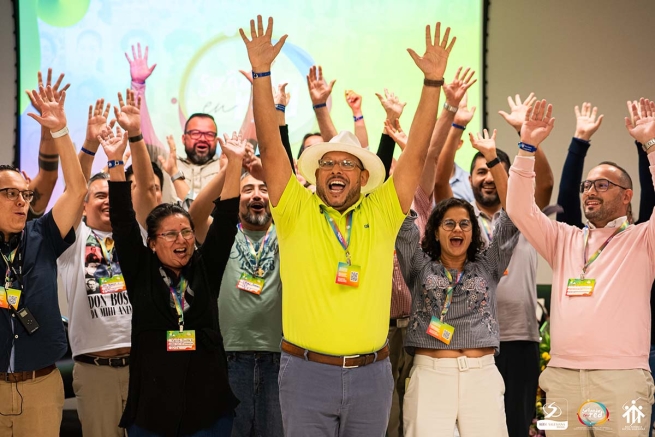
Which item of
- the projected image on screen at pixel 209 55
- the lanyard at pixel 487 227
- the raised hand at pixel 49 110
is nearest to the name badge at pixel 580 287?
the lanyard at pixel 487 227

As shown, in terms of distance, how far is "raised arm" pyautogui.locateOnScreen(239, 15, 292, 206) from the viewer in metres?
2.81

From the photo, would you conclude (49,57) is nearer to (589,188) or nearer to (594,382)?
(589,188)

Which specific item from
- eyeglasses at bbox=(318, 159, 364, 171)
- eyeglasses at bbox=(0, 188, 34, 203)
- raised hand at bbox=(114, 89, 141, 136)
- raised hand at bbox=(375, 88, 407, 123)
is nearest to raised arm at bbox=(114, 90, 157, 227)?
raised hand at bbox=(114, 89, 141, 136)

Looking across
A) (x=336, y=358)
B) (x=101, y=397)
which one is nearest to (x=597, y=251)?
(x=336, y=358)

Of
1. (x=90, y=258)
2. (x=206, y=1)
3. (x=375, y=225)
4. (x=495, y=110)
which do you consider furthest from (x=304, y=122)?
(x=375, y=225)

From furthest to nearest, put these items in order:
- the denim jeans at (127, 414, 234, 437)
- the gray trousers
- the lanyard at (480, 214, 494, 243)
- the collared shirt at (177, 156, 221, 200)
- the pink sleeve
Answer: the collared shirt at (177, 156, 221, 200) → the lanyard at (480, 214, 494, 243) → the pink sleeve → the denim jeans at (127, 414, 234, 437) → the gray trousers

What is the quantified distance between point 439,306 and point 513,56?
3.46 metres

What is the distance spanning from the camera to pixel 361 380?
9.03 feet

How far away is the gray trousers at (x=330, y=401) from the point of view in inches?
107

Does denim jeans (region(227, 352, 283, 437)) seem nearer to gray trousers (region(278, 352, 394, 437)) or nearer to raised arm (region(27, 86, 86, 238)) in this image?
gray trousers (region(278, 352, 394, 437))

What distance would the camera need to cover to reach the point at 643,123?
3.43 m

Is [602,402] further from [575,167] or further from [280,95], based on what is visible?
[280,95]

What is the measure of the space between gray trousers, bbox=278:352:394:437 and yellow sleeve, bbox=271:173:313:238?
51cm

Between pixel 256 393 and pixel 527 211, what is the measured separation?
1539 millimetres
